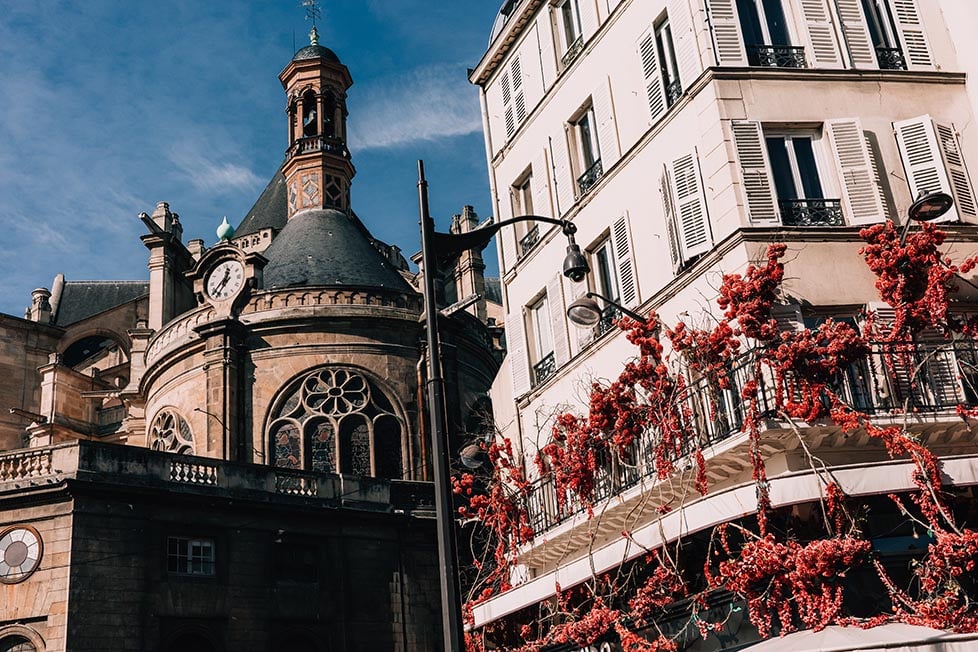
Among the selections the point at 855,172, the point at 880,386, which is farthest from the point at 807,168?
the point at 880,386

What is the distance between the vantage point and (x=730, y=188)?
592 inches

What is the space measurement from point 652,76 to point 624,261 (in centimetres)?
280

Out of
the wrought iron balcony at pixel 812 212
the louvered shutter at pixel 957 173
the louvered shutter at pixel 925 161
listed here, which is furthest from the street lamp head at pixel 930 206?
the louvered shutter at pixel 957 173

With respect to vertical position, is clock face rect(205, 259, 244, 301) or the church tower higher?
the church tower

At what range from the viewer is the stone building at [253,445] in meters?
22.3

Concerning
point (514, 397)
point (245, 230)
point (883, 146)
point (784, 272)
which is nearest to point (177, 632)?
point (514, 397)

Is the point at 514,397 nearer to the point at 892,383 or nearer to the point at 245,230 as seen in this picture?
the point at 892,383

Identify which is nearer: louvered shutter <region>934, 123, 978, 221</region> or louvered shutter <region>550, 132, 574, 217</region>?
→ louvered shutter <region>934, 123, 978, 221</region>

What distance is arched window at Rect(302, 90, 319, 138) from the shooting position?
3850 centimetres

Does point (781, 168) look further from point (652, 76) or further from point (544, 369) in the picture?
point (544, 369)

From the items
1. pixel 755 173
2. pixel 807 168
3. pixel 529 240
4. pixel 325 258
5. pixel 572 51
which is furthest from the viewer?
pixel 325 258

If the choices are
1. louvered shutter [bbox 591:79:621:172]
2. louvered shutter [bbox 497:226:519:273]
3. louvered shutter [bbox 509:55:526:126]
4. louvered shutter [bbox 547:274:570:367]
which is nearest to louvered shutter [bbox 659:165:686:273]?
louvered shutter [bbox 591:79:621:172]

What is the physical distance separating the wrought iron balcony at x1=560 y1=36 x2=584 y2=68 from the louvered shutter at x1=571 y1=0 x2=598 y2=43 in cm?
12

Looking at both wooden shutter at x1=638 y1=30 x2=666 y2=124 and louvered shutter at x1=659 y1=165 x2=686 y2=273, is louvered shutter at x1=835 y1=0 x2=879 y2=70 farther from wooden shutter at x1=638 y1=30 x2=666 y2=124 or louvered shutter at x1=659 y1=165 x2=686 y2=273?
louvered shutter at x1=659 y1=165 x2=686 y2=273
